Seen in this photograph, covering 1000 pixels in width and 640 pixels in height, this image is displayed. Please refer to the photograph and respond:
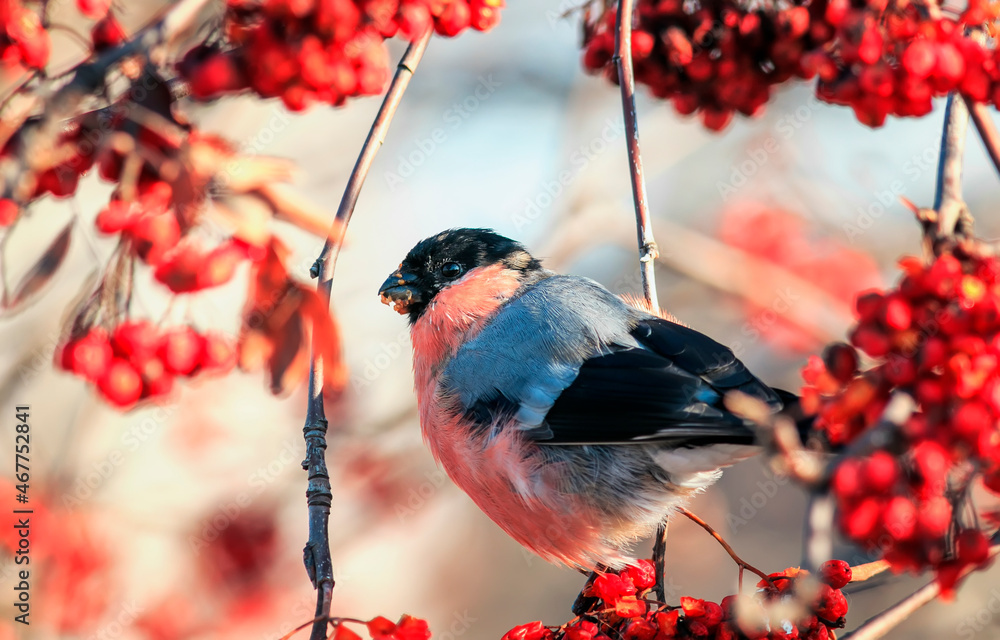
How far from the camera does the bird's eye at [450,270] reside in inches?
127

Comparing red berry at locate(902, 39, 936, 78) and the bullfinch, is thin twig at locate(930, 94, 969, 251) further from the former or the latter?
the bullfinch

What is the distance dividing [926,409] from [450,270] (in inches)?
82.5

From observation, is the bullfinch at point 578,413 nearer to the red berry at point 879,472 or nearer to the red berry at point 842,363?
the red berry at point 842,363

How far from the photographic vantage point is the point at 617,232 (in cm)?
423

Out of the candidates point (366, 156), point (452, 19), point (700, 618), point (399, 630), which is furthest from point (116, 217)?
point (700, 618)

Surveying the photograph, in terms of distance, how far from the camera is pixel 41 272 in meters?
1.35

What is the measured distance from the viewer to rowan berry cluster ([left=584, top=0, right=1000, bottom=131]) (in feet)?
5.94

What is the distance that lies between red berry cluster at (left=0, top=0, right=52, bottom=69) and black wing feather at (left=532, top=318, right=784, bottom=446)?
5.81 ft

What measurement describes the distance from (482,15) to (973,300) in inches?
43.4

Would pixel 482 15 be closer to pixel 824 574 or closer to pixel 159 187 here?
pixel 159 187

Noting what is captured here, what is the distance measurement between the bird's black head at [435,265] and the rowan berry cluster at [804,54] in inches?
35.2

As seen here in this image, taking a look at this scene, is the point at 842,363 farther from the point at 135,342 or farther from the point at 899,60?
the point at 135,342

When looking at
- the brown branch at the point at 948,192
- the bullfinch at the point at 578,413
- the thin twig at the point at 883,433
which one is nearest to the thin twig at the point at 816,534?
the thin twig at the point at 883,433

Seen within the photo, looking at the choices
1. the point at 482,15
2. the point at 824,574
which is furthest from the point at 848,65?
the point at 824,574
